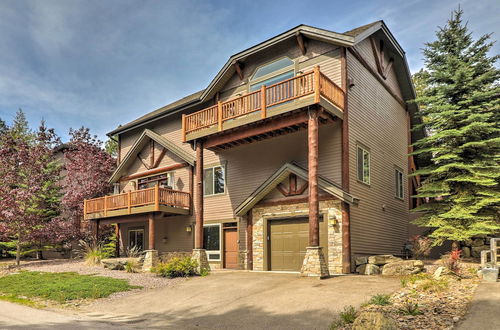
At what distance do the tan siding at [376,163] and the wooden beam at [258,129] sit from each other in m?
2.69

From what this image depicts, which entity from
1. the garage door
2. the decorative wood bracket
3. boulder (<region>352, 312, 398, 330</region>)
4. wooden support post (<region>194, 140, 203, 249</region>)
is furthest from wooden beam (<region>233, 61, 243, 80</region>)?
boulder (<region>352, 312, 398, 330</region>)

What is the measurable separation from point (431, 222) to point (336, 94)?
6301mm

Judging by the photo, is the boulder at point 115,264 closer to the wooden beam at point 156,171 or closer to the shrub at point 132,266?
the shrub at point 132,266

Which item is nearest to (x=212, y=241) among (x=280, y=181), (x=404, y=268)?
(x=280, y=181)

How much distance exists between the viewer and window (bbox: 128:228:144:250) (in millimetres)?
23469

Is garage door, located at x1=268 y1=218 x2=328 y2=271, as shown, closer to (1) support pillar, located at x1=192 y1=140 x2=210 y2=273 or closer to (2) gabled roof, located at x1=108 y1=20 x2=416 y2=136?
(1) support pillar, located at x1=192 y1=140 x2=210 y2=273

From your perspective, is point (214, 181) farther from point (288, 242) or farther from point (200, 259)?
point (288, 242)

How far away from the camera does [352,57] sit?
16641mm

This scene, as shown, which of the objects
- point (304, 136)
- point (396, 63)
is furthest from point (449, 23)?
point (304, 136)

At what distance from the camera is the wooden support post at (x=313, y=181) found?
42.5 feet

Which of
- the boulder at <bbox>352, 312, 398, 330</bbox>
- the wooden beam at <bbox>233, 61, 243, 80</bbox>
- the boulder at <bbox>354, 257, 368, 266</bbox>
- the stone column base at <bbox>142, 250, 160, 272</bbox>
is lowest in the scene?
the stone column base at <bbox>142, 250, 160, 272</bbox>

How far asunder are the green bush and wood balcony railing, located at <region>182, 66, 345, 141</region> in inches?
207

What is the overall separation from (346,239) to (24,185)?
695 inches

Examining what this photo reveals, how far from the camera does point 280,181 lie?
16734mm
